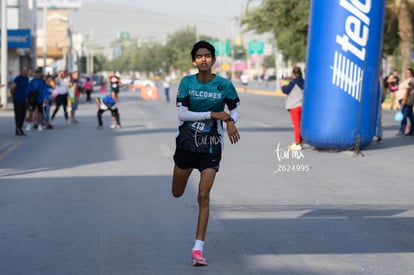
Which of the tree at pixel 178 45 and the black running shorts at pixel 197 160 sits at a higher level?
the black running shorts at pixel 197 160

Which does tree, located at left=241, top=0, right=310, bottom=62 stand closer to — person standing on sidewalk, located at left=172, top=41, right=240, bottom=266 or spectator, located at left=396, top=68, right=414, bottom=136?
spectator, located at left=396, top=68, right=414, bottom=136

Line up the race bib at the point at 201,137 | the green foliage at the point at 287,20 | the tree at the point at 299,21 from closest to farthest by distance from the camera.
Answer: the race bib at the point at 201,137 < the tree at the point at 299,21 < the green foliage at the point at 287,20

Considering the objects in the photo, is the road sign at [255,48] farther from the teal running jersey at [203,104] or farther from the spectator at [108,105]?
the teal running jersey at [203,104]

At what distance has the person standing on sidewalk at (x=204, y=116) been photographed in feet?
25.9

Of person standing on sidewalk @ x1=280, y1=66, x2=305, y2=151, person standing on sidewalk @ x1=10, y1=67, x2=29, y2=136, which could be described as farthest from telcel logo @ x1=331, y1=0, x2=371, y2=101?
person standing on sidewalk @ x1=10, y1=67, x2=29, y2=136

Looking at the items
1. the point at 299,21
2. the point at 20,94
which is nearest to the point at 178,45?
the point at 299,21

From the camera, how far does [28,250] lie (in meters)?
8.41

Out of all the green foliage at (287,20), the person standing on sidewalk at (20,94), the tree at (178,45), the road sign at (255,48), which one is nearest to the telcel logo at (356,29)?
the person standing on sidewalk at (20,94)

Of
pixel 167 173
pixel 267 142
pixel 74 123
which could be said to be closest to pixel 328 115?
pixel 267 142

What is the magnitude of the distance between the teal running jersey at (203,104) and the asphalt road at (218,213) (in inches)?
37.4

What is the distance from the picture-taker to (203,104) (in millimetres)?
8008

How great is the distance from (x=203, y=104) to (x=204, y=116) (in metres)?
0.14

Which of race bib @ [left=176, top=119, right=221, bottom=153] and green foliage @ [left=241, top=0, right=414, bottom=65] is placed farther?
green foliage @ [left=241, top=0, right=414, bottom=65]

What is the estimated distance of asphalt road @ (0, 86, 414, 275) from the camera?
26.0ft
